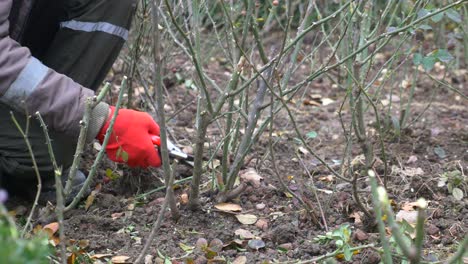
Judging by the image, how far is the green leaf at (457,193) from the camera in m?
2.55

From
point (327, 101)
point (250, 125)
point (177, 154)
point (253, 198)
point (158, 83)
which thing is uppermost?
point (158, 83)

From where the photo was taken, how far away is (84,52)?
2656mm

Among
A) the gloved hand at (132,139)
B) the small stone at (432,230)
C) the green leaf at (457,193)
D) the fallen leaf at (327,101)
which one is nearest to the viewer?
the small stone at (432,230)

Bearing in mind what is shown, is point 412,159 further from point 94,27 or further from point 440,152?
point 94,27

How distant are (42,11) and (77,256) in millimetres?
1075

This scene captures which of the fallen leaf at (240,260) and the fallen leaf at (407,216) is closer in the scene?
the fallen leaf at (240,260)

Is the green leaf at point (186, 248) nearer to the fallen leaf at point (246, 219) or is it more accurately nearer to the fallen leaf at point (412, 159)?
the fallen leaf at point (246, 219)

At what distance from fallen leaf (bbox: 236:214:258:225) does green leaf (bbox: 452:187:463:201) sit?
708mm

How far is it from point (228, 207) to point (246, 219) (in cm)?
7

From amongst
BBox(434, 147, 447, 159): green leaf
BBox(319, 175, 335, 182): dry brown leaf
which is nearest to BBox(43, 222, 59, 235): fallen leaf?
BBox(319, 175, 335, 182): dry brown leaf

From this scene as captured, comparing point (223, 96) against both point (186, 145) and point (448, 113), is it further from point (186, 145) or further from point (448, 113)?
point (448, 113)

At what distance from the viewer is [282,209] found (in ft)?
8.27

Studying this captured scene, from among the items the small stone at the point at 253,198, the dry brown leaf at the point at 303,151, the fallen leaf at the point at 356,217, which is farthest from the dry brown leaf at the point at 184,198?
the dry brown leaf at the point at 303,151

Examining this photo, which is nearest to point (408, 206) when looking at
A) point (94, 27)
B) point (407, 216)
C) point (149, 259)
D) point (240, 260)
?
point (407, 216)
